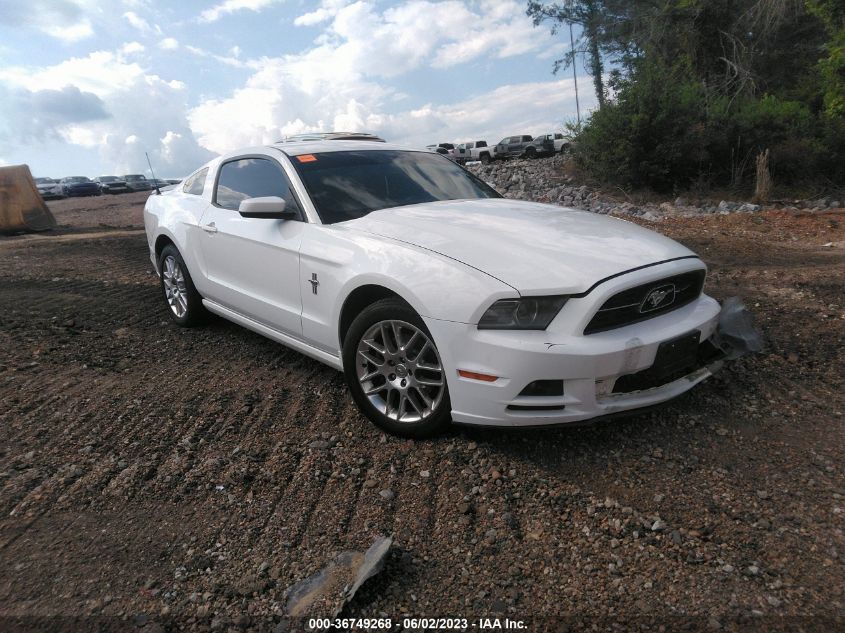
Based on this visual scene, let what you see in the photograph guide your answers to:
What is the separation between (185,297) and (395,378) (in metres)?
2.83

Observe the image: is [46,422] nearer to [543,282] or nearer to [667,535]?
[543,282]

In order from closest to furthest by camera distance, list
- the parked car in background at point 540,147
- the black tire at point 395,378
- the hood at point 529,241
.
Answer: the hood at point 529,241, the black tire at point 395,378, the parked car in background at point 540,147

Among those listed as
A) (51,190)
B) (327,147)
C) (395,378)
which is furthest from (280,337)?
(51,190)

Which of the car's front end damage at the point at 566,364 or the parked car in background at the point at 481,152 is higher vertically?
the parked car in background at the point at 481,152

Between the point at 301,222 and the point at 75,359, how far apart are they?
2.36 m

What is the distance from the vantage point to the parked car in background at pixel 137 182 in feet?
123

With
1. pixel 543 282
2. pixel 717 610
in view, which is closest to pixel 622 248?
pixel 543 282

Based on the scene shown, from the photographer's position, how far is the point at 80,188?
34.2 m

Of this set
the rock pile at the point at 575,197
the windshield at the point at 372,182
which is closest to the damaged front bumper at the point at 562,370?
the windshield at the point at 372,182

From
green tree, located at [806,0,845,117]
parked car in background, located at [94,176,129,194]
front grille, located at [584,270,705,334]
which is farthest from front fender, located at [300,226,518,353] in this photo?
parked car in background, located at [94,176,129,194]

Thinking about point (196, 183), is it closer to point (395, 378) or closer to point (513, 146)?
point (395, 378)

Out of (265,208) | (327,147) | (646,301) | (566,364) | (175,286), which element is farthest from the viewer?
(175,286)

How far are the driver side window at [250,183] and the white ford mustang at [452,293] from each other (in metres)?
0.02

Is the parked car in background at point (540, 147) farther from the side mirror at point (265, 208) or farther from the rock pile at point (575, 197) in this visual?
the side mirror at point (265, 208)
